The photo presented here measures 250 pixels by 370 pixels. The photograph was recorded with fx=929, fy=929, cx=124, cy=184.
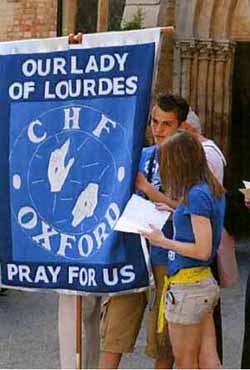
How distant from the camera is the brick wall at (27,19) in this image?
509 inches

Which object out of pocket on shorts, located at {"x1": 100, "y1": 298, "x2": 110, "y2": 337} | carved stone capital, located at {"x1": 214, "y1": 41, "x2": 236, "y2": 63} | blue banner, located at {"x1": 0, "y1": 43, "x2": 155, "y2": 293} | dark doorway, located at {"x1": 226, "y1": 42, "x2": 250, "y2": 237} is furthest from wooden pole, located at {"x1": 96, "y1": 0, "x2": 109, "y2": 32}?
blue banner, located at {"x1": 0, "y1": 43, "x2": 155, "y2": 293}

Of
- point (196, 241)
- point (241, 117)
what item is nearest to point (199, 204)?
point (196, 241)

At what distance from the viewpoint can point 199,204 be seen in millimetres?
4199

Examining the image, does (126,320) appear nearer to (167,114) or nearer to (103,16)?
(167,114)

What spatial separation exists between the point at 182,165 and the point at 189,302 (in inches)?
24.8

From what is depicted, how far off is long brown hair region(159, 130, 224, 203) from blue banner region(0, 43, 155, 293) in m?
0.15

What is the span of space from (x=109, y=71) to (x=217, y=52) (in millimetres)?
7998

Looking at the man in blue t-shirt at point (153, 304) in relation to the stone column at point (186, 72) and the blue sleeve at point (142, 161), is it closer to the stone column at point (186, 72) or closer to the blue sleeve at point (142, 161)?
the blue sleeve at point (142, 161)

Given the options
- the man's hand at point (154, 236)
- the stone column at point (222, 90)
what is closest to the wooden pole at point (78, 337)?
the man's hand at point (154, 236)

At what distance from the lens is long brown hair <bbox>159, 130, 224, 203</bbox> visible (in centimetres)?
418

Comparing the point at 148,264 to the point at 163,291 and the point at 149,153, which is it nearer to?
the point at 163,291

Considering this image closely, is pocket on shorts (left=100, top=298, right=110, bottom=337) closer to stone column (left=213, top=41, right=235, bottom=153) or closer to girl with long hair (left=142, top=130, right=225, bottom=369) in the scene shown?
girl with long hair (left=142, top=130, right=225, bottom=369)

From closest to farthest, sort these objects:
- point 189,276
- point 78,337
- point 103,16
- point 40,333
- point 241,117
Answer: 1. point 189,276
2. point 78,337
3. point 40,333
4. point 103,16
5. point 241,117

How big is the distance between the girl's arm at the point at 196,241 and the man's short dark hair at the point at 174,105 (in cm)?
67
